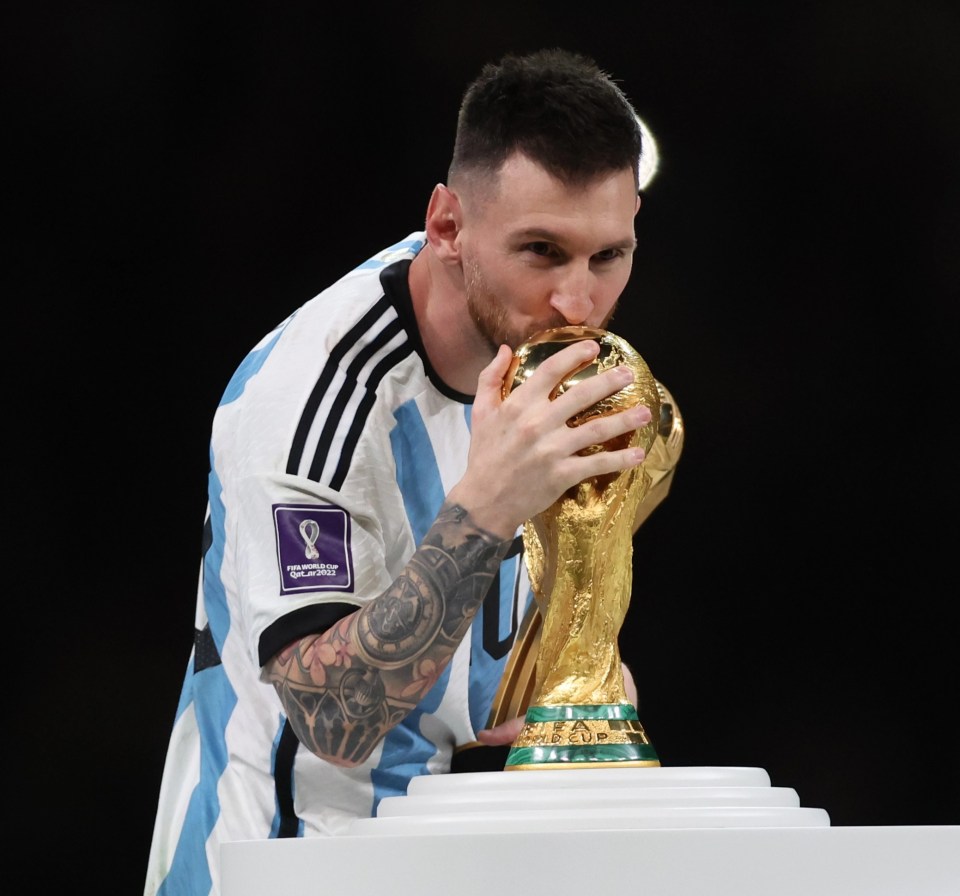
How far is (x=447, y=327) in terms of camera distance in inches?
74.2

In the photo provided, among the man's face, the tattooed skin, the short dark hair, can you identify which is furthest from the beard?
the tattooed skin

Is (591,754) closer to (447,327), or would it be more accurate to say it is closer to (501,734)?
(501,734)

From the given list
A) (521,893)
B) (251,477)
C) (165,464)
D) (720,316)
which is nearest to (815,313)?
(720,316)

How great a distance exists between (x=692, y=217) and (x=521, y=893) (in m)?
1.89

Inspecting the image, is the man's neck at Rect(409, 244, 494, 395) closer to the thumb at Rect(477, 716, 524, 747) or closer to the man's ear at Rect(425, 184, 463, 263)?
the man's ear at Rect(425, 184, 463, 263)

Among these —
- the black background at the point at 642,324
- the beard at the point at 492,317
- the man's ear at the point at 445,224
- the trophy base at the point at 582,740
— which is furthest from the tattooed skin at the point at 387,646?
the black background at the point at 642,324

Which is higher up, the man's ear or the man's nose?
the man's ear

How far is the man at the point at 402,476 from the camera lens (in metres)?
1.58

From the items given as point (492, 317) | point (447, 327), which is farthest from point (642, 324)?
point (492, 317)

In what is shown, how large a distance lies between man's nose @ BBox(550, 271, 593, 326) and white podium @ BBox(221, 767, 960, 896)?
1.63ft

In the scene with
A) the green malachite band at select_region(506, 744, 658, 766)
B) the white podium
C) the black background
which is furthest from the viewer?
the black background

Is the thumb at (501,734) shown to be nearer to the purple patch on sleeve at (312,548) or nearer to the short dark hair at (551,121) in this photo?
the purple patch on sleeve at (312,548)

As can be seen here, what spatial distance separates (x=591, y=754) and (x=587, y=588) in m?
0.17

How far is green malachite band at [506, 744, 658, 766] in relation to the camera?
58.6 inches
